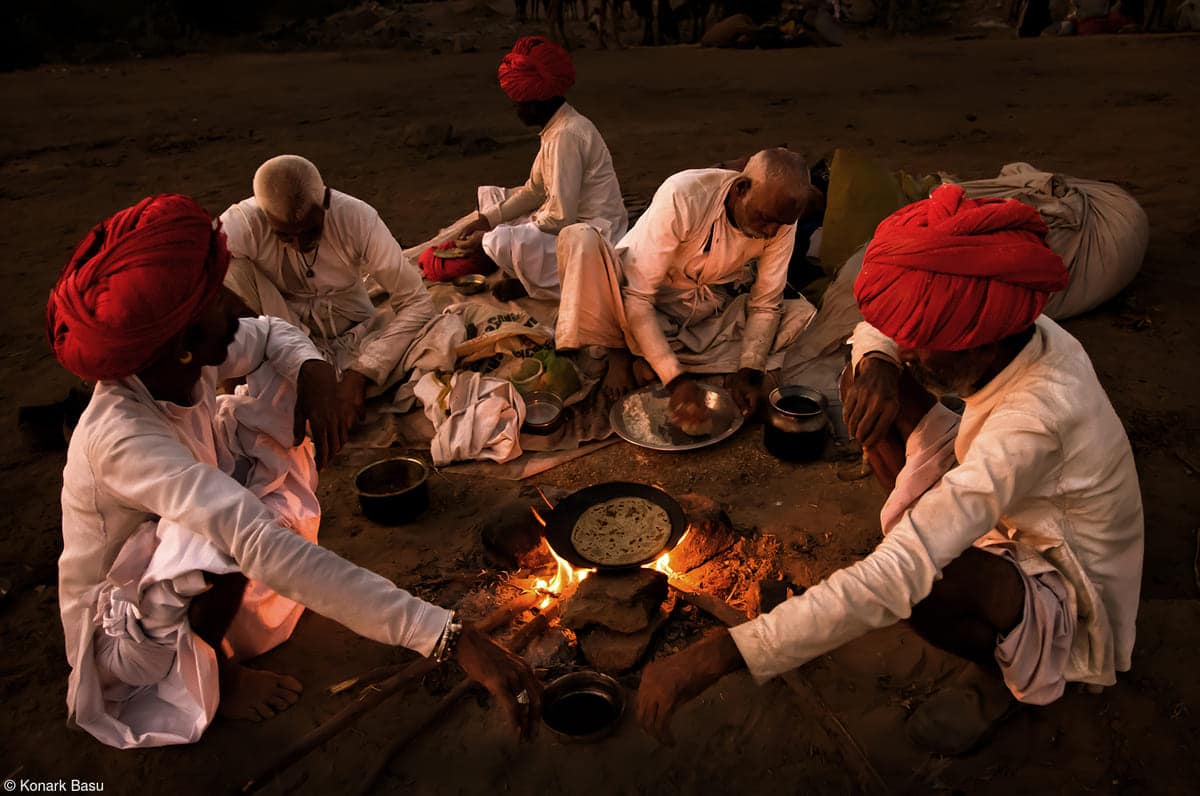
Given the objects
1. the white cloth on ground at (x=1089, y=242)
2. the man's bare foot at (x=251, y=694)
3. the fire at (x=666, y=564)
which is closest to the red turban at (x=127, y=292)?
the man's bare foot at (x=251, y=694)

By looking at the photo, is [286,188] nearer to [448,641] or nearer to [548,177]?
[548,177]

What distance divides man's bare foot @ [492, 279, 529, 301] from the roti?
212 centimetres

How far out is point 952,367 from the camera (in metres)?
2.11

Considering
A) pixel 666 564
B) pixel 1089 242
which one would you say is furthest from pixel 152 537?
pixel 1089 242

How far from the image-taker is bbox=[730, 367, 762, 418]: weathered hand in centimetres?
394

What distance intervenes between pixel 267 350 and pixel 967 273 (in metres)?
2.41

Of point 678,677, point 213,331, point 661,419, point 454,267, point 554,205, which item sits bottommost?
point 661,419

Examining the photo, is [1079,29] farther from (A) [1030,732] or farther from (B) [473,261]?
(A) [1030,732]

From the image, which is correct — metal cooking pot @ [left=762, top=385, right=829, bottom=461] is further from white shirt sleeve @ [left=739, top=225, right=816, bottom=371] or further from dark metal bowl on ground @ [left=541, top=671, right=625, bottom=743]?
dark metal bowl on ground @ [left=541, top=671, right=625, bottom=743]

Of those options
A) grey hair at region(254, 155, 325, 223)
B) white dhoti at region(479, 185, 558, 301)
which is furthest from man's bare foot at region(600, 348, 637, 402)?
grey hair at region(254, 155, 325, 223)

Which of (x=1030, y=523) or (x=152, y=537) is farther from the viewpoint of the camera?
(x=152, y=537)

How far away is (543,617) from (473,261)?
2.88m

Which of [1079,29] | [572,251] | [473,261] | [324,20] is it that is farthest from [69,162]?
[1079,29]

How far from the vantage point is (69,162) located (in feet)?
31.8
